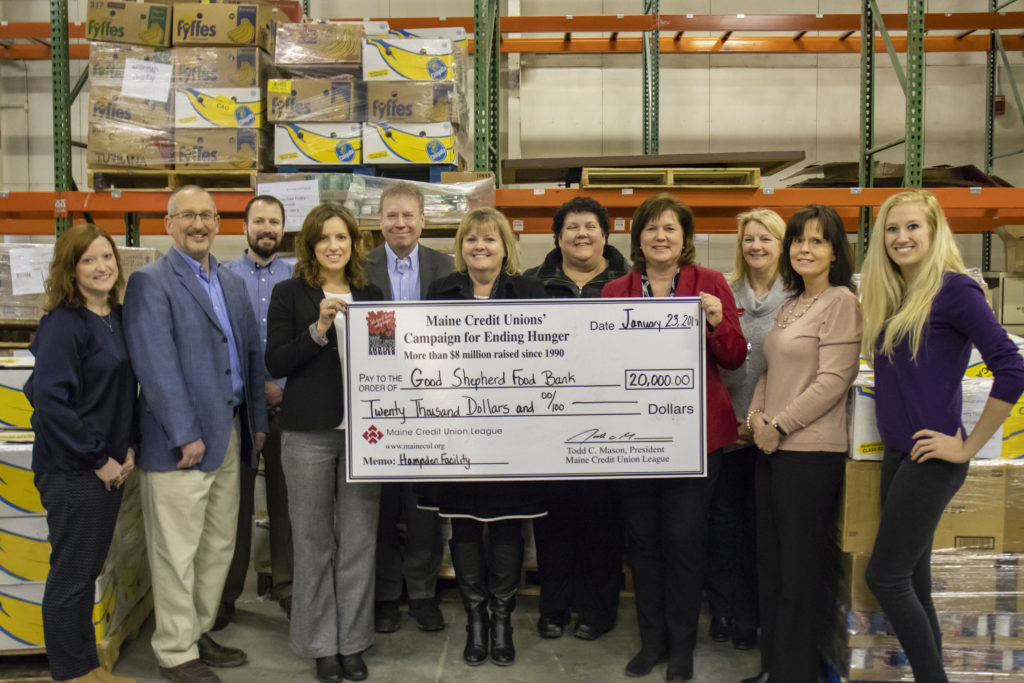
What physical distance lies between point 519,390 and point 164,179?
12.3 feet

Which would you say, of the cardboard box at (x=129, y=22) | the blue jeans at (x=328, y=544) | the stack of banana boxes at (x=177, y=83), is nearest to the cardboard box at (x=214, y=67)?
the stack of banana boxes at (x=177, y=83)

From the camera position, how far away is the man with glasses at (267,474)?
12.8 ft

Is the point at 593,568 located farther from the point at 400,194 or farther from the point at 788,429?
the point at 400,194

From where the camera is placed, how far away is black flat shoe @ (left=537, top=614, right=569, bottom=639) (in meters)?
3.64

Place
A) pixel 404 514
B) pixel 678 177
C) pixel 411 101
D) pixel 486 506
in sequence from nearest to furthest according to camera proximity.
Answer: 1. pixel 486 506
2. pixel 404 514
3. pixel 411 101
4. pixel 678 177

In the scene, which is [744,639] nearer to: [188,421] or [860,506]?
[860,506]

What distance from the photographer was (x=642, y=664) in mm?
3219

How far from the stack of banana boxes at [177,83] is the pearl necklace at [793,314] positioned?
3.89m

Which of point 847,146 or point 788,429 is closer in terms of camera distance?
point 788,429

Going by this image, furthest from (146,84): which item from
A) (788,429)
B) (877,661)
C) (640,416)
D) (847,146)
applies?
(847,146)

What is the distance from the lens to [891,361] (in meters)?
2.53

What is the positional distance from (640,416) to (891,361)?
0.94 m

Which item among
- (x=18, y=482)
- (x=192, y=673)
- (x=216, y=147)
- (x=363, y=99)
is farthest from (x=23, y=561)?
(x=363, y=99)

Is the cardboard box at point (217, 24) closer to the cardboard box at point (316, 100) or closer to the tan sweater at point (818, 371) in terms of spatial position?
the cardboard box at point (316, 100)
